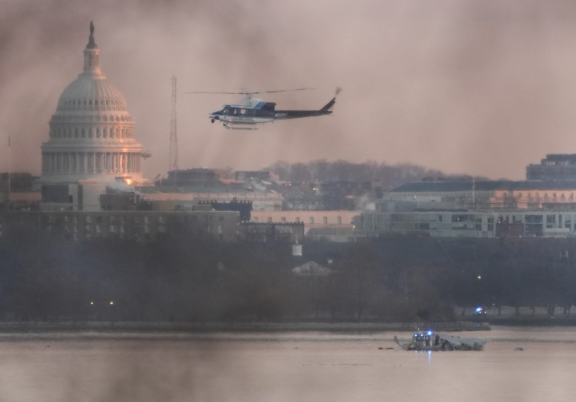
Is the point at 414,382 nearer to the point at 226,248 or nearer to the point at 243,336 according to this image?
the point at 243,336

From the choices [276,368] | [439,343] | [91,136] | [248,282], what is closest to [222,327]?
[248,282]

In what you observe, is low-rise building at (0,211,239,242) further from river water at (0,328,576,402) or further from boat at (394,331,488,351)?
river water at (0,328,576,402)

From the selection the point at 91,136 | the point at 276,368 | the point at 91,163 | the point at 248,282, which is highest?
the point at 91,136

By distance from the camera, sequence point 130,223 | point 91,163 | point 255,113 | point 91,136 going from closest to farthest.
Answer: point 255,113
point 130,223
point 91,163
point 91,136

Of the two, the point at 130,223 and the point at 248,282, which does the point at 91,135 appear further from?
the point at 248,282

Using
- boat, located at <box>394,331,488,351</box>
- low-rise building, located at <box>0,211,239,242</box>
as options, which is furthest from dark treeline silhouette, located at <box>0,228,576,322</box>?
boat, located at <box>394,331,488,351</box>

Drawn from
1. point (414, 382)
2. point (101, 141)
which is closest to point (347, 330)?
point (414, 382)

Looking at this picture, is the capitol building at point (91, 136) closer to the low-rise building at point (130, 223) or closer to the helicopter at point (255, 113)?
the low-rise building at point (130, 223)
